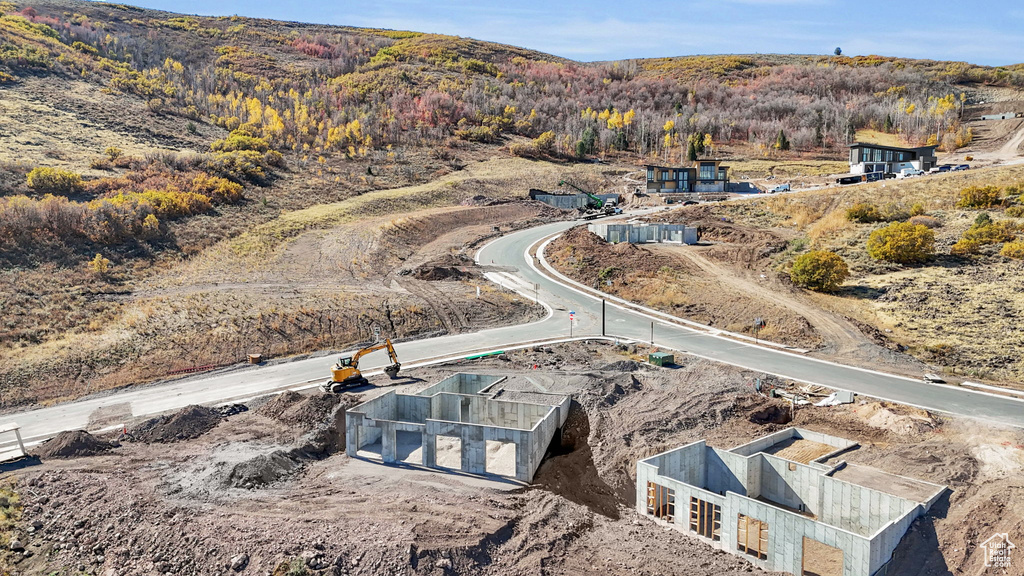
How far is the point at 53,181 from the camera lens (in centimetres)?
5347

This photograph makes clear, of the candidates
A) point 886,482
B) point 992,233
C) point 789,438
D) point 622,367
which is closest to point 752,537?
point 886,482

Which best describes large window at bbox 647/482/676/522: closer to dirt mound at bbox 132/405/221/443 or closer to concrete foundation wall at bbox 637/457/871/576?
concrete foundation wall at bbox 637/457/871/576

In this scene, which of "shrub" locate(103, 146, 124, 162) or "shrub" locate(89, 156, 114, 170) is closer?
"shrub" locate(89, 156, 114, 170)

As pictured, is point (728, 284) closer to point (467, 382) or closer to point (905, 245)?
point (905, 245)

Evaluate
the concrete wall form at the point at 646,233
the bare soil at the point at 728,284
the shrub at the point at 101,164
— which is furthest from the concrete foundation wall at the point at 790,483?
the shrub at the point at 101,164

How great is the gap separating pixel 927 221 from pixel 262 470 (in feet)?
176

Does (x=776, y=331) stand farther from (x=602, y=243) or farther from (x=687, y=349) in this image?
(x=602, y=243)

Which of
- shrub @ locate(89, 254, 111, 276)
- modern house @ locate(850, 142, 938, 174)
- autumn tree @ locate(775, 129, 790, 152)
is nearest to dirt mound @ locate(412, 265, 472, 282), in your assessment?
shrub @ locate(89, 254, 111, 276)

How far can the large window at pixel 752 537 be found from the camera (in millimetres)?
18562

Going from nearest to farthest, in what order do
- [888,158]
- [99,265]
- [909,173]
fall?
[99,265], [909,173], [888,158]

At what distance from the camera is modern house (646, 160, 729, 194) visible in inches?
3342

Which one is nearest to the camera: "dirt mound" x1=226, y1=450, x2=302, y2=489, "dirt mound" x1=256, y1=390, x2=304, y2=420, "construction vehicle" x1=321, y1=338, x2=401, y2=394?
"dirt mound" x1=226, y1=450, x2=302, y2=489

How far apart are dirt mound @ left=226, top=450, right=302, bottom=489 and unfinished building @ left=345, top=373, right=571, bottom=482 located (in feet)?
8.16

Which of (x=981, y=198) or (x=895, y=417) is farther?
(x=981, y=198)
